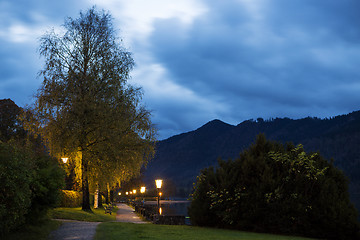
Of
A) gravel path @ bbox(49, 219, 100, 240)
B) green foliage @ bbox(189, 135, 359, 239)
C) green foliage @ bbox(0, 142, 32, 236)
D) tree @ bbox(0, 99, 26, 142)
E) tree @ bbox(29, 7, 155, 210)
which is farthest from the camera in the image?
tree @ bbox(0, 99, 26, 142)

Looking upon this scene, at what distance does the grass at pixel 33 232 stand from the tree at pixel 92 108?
34.9ft

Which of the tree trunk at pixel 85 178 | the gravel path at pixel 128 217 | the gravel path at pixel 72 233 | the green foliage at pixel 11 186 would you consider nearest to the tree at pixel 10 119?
the gravel path at pixel 128 217

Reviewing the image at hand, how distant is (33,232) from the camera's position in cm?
1405

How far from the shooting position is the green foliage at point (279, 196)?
52.4 feet

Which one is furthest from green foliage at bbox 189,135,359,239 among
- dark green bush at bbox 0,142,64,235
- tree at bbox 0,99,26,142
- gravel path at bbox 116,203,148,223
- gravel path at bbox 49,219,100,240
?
Answer: tree at bbox 0,99,26,142

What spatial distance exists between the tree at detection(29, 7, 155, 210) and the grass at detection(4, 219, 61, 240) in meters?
10.6

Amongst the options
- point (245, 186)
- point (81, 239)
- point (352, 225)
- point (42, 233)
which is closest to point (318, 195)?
point (352, 225)

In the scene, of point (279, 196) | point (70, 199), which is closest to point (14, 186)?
point (279, 196)

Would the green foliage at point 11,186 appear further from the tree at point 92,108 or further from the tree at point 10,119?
the tree at point 10,119

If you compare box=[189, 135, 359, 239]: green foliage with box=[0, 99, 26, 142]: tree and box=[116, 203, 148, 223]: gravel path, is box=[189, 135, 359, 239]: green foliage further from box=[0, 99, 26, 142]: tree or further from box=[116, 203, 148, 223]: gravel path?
box=[0, 99, 26, 142]: tree

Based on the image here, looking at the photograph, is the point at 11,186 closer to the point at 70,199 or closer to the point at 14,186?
the point at 14,186

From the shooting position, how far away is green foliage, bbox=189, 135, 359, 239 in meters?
16.0

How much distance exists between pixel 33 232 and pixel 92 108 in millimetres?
12384

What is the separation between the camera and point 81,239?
13.2 meters
